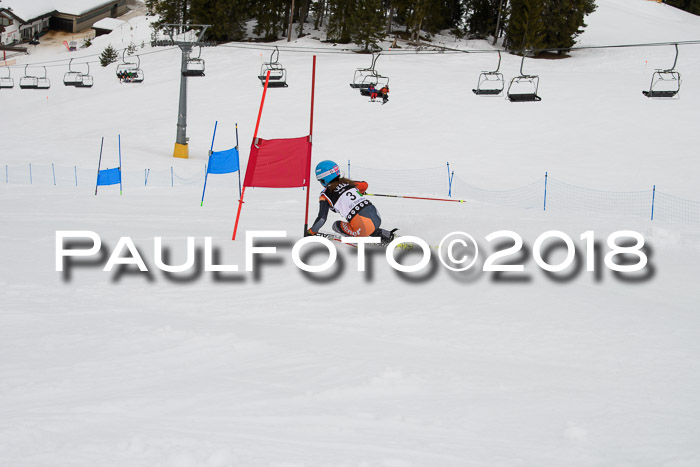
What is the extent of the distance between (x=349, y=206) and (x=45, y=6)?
7356 centimetres

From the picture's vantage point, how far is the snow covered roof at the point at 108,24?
66188mm

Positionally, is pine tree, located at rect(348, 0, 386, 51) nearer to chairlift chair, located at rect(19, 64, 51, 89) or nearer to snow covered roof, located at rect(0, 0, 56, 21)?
chairlift chair, located at rect(19, 64, 51, 89)

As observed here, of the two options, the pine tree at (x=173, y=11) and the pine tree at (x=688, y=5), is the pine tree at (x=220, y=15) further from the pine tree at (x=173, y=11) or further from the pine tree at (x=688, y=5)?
the pine tree at (x=688, y=5)

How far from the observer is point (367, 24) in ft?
153

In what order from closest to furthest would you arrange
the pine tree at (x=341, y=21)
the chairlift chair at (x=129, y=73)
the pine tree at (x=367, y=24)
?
the chairlift chair at (x=129, y=73) < the pine tree at (x=367, y=24) < the pine tree at (x=341, y=21)

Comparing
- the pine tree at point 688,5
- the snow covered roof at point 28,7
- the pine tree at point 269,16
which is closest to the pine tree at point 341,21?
the pine tree at point 269,16

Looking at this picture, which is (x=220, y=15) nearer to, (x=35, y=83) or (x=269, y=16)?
(x=269, y=16)

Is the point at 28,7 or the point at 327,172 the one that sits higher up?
the point at 28,7

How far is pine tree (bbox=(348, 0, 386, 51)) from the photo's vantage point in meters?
46.9

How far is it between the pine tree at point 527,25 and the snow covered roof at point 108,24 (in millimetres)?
43561

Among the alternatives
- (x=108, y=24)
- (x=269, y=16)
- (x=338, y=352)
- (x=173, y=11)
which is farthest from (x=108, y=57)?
(x=338, y=352)

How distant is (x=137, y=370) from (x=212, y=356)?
20.0 inches

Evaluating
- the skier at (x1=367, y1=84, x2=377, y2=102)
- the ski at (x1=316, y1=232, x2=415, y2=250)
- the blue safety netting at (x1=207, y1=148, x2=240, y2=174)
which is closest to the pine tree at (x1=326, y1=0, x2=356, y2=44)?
the skier at (x1=367, y1=84, x2=377, y2=102)

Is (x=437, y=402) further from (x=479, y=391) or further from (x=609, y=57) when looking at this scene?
(x=609, y=57)
